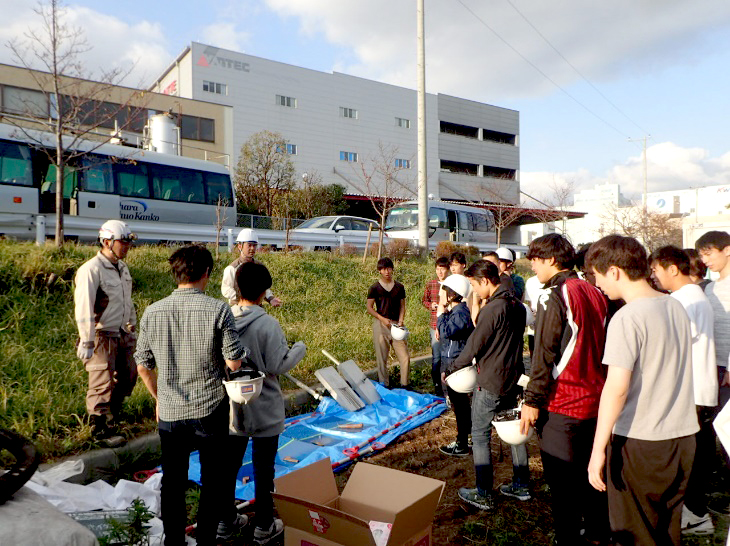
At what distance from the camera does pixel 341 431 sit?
521 centimetres

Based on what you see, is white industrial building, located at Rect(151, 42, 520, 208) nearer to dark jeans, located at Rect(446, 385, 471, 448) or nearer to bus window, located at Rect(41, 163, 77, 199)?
bus window, located at Rect(41, 163, 77, 199)

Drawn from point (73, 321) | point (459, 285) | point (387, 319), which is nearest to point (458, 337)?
point (459, 285)

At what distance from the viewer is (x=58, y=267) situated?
7.24 metres

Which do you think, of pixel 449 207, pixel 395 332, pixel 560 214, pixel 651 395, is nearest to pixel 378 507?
pixel 651 395

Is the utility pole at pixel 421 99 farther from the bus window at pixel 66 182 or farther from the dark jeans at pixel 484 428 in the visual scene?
the dark jeans at pixel 484 428

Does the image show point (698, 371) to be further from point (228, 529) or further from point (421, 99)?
point (421, 99)

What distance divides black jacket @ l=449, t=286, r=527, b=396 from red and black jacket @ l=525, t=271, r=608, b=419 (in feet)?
2.28

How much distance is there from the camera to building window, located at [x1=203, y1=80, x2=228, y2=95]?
30344mm

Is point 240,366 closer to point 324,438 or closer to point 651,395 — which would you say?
point 651,395

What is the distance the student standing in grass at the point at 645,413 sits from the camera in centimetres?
220

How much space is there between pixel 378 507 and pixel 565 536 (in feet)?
3.30

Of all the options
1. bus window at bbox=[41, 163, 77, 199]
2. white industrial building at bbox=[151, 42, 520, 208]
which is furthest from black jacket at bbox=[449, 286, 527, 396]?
white industrial building at bbox=[151, 42, 520, 208]

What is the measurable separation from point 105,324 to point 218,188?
1212cm

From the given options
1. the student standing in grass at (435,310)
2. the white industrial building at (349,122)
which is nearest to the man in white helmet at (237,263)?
the student standing in grass at (435,310)
